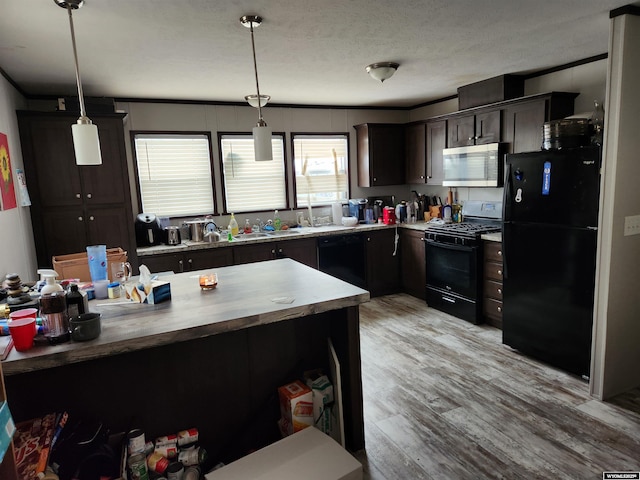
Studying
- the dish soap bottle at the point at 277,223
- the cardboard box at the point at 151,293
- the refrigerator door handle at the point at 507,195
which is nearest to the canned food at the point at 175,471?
the cardboard box at the point at 151,293

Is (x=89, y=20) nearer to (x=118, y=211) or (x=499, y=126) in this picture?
(x=118, y=211)

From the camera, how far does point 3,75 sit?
3.08m

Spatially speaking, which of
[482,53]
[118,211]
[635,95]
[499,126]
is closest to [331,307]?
[635,95]

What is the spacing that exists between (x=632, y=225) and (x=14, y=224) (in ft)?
13.9

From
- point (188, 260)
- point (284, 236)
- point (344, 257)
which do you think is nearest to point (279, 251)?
point (284, 236)

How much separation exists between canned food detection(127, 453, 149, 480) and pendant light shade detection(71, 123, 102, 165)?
1.39m

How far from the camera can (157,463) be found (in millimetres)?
1796

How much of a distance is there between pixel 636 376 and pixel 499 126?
8.06ft

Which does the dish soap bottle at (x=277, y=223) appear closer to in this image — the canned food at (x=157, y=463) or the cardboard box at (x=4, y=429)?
the canned food at (x=157, y=463)

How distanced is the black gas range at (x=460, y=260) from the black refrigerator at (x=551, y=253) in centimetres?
58

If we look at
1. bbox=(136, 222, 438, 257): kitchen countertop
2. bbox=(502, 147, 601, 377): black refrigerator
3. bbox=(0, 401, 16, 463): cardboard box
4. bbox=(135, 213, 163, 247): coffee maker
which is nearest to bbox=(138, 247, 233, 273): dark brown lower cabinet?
bbox=(136, 222, 438, 257): kitchen countertop

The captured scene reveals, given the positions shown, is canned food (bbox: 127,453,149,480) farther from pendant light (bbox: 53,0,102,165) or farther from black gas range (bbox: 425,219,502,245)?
black gas range (bbox: 425,219,502,245)

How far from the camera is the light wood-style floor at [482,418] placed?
212cm

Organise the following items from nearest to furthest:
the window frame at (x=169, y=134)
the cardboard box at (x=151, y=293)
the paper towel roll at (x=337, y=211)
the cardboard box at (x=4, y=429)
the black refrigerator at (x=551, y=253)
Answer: the cardboard box at (x=4, y=429) < the cardboard box at (x=151, y=293) < the black refrigerator at (x=551, y=253) < the window frame at (x=169, y=134) < the paper towel roll at (x=337, y=211)
